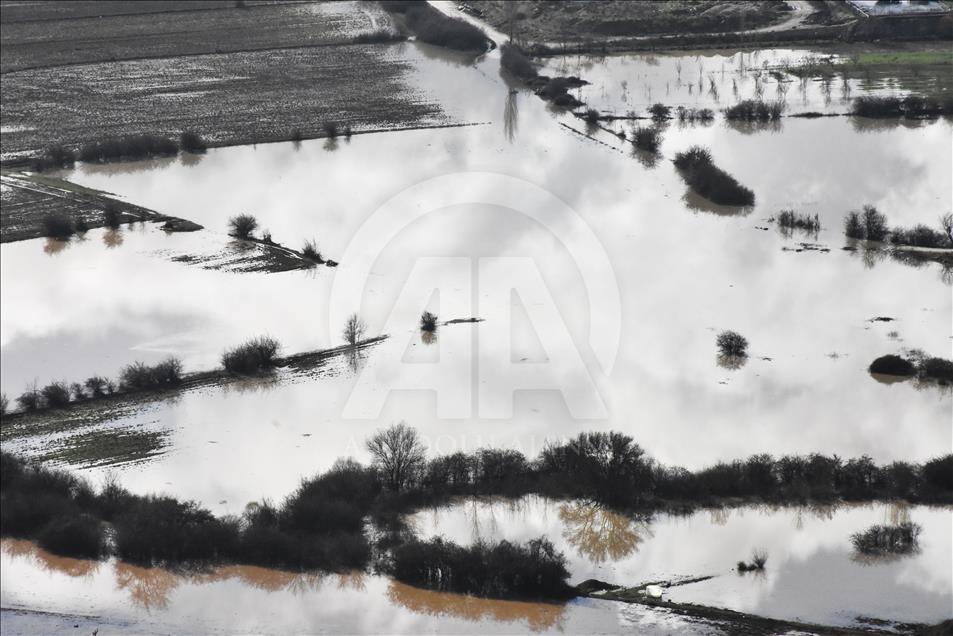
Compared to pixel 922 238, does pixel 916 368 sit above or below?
below

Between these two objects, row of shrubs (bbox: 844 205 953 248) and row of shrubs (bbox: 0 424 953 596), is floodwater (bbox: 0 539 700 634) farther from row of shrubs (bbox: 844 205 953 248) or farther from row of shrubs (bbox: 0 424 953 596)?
row of shrubs (bbox: 844 205 953 248)

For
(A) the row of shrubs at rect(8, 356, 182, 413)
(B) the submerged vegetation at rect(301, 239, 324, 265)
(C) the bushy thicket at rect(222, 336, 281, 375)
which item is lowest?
(A) the row of shrubs at rect(8, 356, 182, 413)

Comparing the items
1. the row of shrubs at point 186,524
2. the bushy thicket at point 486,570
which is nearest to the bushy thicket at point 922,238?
the bushy thicket at point 486,570

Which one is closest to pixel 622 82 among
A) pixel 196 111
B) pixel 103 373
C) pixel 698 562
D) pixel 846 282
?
pixel 196 111

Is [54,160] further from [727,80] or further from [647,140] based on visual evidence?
[727,80]

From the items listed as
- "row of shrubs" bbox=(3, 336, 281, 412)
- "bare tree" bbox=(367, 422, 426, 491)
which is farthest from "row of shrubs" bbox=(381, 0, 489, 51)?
"bare tree" bbox=(367, 422, 426, 491)

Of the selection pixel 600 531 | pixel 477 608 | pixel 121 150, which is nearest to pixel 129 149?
pixel 121 150
